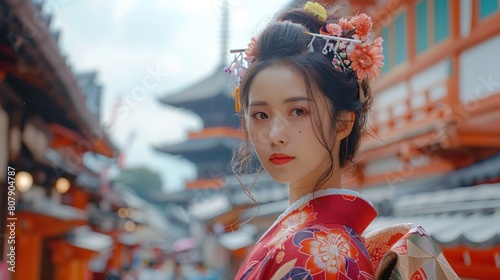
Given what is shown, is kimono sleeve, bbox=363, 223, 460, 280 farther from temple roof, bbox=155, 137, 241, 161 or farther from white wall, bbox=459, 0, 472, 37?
temple roof, bbox=155, 137, 241, 161

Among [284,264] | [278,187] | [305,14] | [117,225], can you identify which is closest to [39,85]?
[305,14]

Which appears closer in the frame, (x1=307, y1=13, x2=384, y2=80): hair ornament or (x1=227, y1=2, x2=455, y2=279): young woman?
(x1=227, y1=2, x2=455, y2=279): young woman

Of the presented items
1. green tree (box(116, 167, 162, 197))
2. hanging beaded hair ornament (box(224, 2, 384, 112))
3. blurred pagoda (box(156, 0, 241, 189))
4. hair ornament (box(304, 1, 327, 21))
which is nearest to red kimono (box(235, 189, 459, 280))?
hanging beaded hair ornament (box(224, 2, 384, 112))

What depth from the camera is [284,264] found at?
138 cm

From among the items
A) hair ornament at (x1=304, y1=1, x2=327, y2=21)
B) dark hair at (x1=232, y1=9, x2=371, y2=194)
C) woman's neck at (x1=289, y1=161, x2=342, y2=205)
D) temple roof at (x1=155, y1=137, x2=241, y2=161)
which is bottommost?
woman's neck at (x1=289, y1=161, x2=342, y2=205)

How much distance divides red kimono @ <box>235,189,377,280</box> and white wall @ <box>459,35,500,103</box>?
163 inches

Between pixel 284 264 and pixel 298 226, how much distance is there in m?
0.16

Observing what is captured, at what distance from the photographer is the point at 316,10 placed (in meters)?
1.78

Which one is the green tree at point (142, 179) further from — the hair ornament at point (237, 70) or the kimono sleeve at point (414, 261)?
the kimono sleeve at point (414, 261)

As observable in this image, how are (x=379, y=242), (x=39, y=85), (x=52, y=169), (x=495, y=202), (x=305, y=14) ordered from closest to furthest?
(x=379, y=242) < (x=305, y=14) < (x=495, y=202) < (x=39, y=85) < (x=52, y=169)

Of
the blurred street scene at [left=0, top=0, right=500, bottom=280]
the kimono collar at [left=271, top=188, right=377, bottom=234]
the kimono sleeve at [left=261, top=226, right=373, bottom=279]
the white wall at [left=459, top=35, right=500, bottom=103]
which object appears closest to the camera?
the kimono sleeve at [left=261, top=226, right=373, bottom=279]

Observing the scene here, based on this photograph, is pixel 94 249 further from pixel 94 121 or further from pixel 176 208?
pixel 176 208

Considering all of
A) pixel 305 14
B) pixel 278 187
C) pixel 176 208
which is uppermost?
pixel 305 14

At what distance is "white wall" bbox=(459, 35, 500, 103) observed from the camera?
5305mm
